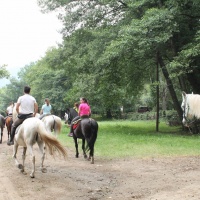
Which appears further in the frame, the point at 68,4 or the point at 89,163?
the point at 68,4

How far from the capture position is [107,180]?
870 cm

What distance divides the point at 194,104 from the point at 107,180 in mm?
4816

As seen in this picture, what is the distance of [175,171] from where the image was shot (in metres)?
9.55

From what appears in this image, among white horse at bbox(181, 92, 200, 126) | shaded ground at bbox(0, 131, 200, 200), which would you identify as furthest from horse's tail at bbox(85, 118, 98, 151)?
white horse at bbox(181, 92, 200, 126)

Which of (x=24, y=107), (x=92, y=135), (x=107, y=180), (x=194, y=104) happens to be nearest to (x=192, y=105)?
(x=194, y=104)

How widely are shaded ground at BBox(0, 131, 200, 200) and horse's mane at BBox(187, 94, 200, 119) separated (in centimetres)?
160

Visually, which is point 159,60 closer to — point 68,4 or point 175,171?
point 68,4

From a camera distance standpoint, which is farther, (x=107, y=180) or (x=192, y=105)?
(x=192, y=105)

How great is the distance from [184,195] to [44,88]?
5676 cm

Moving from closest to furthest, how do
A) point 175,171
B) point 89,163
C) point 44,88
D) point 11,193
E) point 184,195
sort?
point 184,195
point 11,193
point 175,171
point 89,163
point 44,88

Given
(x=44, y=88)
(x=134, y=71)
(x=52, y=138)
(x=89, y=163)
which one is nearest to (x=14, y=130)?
(x=52, y=138)

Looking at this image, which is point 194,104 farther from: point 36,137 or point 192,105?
point 36,137

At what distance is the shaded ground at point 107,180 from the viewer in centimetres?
707

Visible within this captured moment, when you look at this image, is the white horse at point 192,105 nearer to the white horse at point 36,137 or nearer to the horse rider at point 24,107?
the white horse at point 36,137
